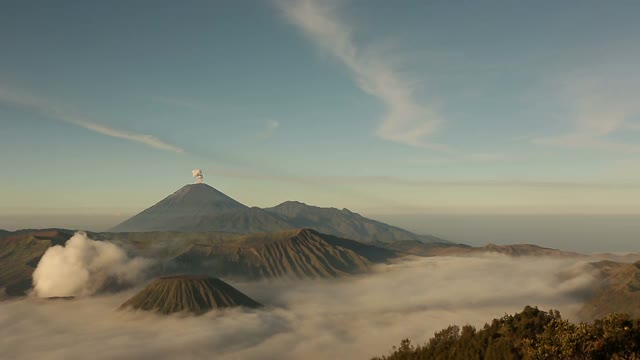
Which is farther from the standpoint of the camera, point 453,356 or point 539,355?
point 453,356

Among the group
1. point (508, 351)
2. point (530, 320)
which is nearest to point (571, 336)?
point (508, 351)

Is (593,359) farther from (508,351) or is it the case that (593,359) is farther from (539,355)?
(508,351)

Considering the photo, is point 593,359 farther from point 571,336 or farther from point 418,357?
point 418,357

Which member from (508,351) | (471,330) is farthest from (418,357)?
(508,351)

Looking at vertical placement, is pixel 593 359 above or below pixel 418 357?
above

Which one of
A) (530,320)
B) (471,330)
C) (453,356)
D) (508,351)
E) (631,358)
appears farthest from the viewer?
(471,330)

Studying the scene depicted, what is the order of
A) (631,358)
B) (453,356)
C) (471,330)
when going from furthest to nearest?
(471,330), (453,356), (631,358)
